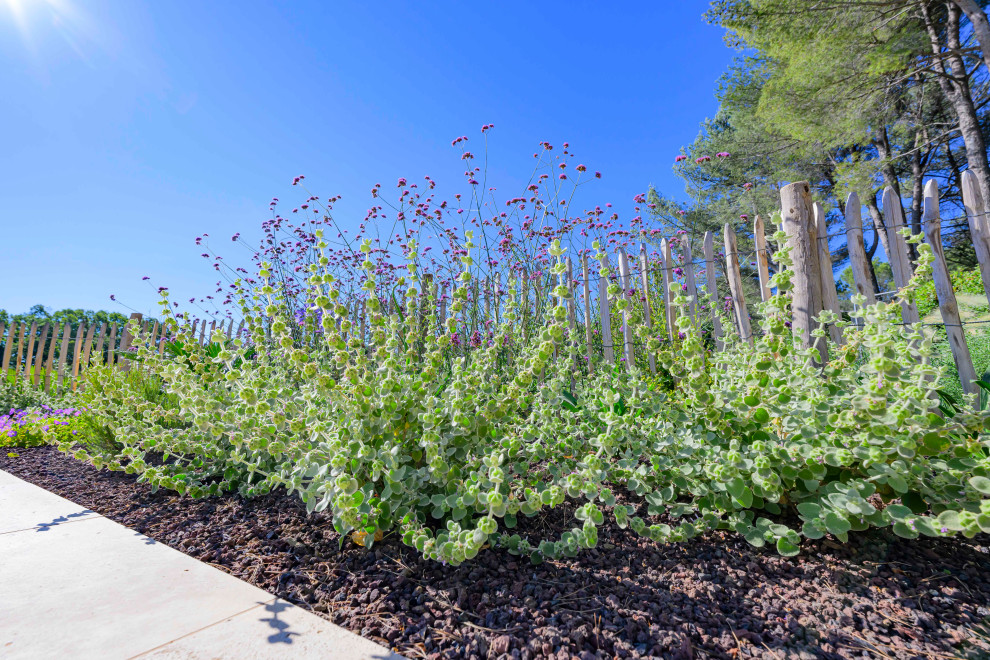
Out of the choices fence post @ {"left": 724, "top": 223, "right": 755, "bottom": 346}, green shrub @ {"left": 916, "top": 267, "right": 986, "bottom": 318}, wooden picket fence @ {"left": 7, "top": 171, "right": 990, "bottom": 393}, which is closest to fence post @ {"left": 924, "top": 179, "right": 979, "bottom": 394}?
wooden picket fence @ {"left": 7, "top": 171, "right": 990, "bottom": 393}

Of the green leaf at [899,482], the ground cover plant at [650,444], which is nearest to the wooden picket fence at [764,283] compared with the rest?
the ground cover plant at [650,444]

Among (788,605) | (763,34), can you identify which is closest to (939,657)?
(788,605)

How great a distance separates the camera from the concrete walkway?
1170mm

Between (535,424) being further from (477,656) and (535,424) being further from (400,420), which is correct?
(477,656)

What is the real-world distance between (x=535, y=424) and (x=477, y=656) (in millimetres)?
928

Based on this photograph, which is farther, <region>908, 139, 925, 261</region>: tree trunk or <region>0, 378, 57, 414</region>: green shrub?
<region>908, 139, 925, 261</region>: tree trunk

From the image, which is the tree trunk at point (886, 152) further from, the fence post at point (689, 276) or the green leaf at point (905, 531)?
the green leaf at point (905, 531)

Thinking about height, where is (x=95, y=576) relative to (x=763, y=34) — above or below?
below

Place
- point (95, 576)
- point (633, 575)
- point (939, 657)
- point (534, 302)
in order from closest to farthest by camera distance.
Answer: point (939, 657)
point (633, 575)
point (95, 576)
point (534, 302)

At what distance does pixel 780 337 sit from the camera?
5.43ft

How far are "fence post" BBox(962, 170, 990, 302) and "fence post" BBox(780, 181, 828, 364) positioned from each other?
73 cm

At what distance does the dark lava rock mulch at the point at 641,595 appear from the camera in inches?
45.8

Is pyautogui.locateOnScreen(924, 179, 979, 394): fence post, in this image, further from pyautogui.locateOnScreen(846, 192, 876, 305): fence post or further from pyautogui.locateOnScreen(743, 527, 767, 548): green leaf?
pyautogui.locateOnScreen(743, 527, 767, 548): green leaf

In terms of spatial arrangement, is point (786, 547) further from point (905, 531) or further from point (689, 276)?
point (689, 276)
